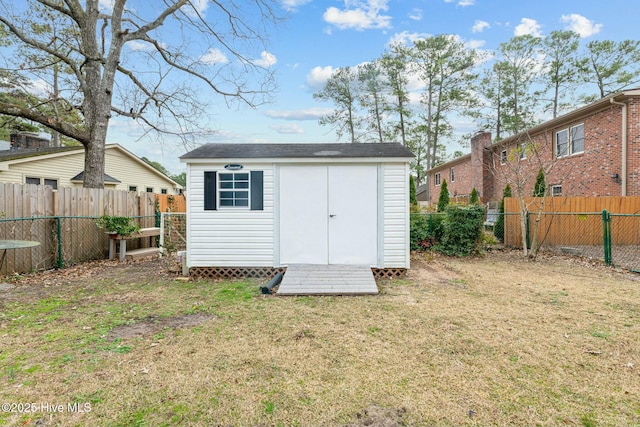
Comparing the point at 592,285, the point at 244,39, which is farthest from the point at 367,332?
the point at 244,39

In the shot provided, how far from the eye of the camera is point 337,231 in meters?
6.21

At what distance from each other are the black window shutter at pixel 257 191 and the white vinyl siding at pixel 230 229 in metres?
0.06

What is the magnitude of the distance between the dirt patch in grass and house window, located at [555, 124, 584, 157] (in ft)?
47.0

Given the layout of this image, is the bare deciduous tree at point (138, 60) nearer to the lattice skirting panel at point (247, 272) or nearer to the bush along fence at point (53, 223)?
the bush along fence at point (53, 223)

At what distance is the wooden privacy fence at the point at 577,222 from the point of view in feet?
31.7

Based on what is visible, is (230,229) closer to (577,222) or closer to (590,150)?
(577,222)

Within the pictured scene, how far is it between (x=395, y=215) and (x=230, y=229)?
3380 millimetres

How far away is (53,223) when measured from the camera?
6.98 m

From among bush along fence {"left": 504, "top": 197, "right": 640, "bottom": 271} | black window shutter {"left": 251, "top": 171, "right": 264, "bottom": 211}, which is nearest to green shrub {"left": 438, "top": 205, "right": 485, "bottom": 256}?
bush along fence {"left": 504, "top": 197, "right": 640, "bottom": 271}

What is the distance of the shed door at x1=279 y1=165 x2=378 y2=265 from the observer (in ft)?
20.3

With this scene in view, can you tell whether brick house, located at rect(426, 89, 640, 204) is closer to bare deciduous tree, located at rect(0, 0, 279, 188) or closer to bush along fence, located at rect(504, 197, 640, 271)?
bush along fence, located at rect(504, 197, 640, 271)

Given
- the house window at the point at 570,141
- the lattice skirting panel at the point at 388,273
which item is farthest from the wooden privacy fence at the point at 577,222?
the lattice skirting panel at the point at 388,273

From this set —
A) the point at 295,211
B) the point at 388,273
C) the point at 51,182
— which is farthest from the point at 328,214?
the point at 51,182

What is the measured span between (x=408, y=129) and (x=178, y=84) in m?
19.9
